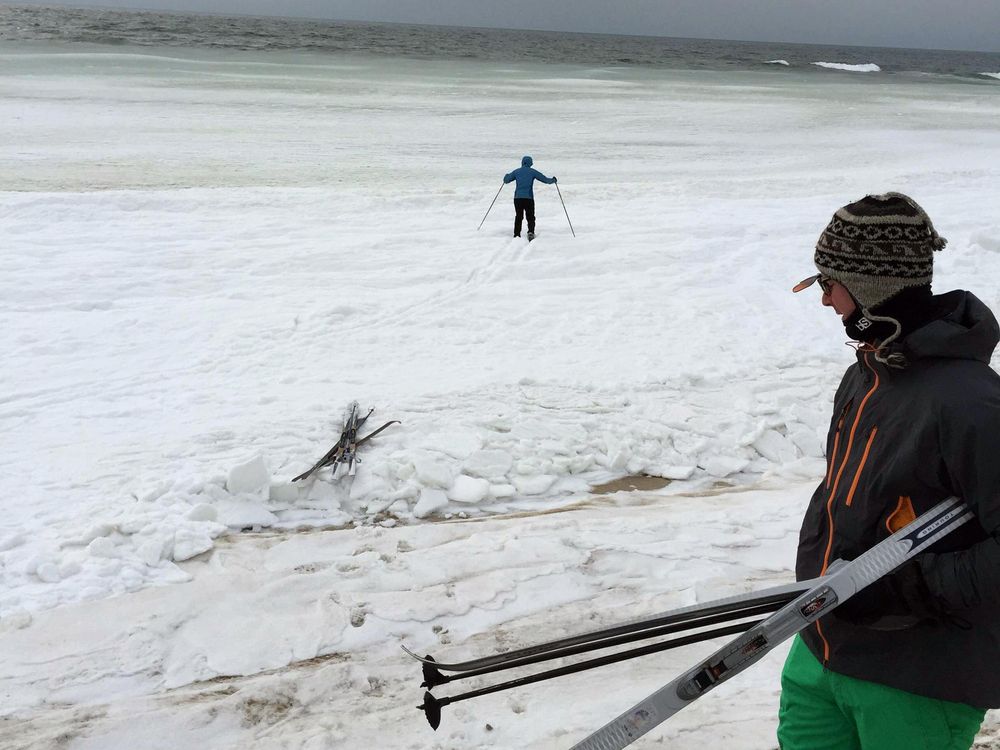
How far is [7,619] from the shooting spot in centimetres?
383

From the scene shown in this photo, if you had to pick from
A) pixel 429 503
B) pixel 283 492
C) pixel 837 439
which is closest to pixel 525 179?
pixel 429 503

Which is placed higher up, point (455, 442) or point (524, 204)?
point (524, 204)

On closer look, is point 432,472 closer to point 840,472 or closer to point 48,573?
point 48,573

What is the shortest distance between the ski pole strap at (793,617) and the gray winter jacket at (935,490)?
0.05 metres

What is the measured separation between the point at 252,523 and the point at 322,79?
3701 cm

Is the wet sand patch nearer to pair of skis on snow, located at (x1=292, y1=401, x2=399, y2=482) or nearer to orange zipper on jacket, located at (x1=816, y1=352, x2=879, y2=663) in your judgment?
pair of skis on snow, located at (x1=292, y1=401, x2=399, y2=482)

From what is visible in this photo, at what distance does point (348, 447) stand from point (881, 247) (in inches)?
165

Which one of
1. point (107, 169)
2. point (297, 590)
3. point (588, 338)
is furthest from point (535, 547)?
point (107, 169)

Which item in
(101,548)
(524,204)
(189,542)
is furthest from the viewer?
(524,204)

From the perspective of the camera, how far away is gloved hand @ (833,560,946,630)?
174 cm

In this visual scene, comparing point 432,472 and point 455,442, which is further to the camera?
point 455,442

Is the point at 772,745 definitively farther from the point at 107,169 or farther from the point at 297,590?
the point at 107,169

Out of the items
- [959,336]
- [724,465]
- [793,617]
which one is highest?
[959,336]

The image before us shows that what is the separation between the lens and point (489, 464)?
18.0ft
